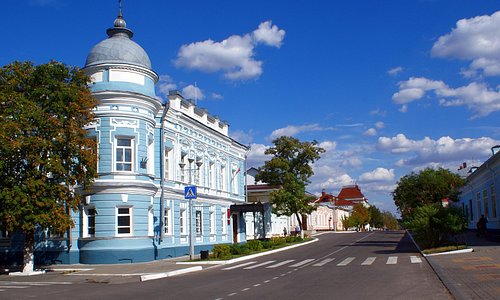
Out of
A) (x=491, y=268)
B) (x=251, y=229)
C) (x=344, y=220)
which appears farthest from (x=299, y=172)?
(x=344, y=220)

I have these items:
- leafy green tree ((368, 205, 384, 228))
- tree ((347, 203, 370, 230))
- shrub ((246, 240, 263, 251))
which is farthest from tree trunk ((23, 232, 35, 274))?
leafy green tree ((368, 205, 384, 228))

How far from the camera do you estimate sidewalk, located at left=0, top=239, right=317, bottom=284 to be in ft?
69.6

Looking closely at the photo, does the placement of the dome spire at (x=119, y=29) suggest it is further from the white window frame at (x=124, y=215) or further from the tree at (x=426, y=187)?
the tree at (x=426, y=187)

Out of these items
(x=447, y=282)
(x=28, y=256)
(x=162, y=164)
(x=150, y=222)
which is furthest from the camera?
(x=162, y=164)

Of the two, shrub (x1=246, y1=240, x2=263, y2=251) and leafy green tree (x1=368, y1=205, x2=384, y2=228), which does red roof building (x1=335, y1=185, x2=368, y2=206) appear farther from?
shrub (x1=246, y1=240, x2=263, y2=251)

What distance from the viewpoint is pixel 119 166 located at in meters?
28.6

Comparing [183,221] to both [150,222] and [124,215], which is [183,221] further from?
[124,215]

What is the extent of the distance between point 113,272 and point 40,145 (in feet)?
21.3

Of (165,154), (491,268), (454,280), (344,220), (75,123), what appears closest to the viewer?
(454,280)

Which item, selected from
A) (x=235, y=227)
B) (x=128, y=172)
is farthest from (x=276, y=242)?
(x=128, y=172)

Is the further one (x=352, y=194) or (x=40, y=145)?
(x=352, y=194)

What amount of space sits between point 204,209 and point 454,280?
81.8 ft

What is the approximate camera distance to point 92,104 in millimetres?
25594

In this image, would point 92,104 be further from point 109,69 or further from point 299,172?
point 299,172
